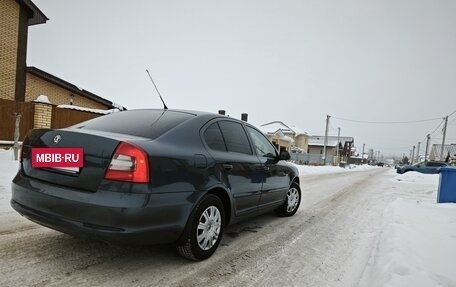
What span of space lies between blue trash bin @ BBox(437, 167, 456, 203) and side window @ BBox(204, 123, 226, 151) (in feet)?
22.2

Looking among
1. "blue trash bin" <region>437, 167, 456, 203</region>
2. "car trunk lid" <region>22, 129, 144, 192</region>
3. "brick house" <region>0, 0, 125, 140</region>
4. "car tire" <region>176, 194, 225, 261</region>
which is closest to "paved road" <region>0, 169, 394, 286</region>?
"car tire" <region>176, 194, 225, 261</region>

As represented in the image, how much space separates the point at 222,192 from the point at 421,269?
2.15m

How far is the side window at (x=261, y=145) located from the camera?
4.70m

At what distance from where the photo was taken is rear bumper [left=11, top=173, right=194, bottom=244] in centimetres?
260

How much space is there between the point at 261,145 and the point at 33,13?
650 inches

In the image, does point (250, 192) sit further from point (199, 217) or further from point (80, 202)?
point (80, 202)

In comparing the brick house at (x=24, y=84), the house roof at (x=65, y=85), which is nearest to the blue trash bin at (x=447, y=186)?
the brick house at (x=24, y=84)

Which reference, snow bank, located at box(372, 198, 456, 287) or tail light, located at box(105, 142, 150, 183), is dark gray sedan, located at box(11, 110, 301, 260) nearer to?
tail light, located at box(105, 142, 150, 183)

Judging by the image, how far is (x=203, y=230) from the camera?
3354 mm

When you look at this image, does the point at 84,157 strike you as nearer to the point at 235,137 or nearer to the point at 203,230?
the point at 203,230

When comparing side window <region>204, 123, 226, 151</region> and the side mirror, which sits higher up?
side window <region>204, 123, 226, 151</region>

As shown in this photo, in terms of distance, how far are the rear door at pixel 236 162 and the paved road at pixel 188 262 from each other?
1.83 ft

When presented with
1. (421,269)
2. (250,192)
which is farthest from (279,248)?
(421,269)

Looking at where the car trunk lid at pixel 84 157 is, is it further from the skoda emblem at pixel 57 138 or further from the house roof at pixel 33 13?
the house roof at pixel 33 13
